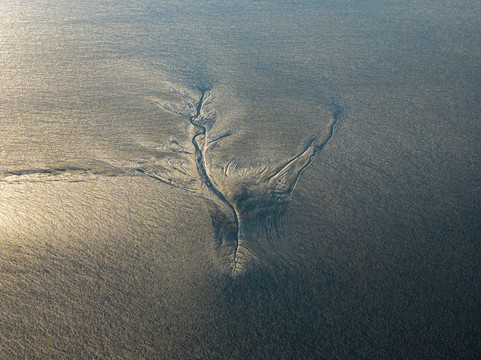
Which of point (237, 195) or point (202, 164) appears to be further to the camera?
point (202, 164)

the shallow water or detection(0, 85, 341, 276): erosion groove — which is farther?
detection(0, 85, 341, 276): erosion groove

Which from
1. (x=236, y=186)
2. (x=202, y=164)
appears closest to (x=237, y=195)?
(x=236, y=186)

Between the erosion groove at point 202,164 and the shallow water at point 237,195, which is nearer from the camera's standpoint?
A: the shallow water at point 237,195

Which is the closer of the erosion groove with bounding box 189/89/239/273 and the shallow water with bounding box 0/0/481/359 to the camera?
the shallow water with bounding box 0/0/481/359

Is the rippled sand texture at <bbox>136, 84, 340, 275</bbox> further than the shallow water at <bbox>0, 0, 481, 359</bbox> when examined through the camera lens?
Yes

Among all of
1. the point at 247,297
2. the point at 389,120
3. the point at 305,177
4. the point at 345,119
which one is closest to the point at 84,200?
the point at 247,297

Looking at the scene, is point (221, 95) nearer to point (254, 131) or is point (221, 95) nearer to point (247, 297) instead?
point (254, 131)

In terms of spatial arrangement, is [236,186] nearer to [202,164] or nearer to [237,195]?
[237,195]

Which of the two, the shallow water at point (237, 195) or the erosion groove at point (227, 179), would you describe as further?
the erosion groove at point (227, 179)
